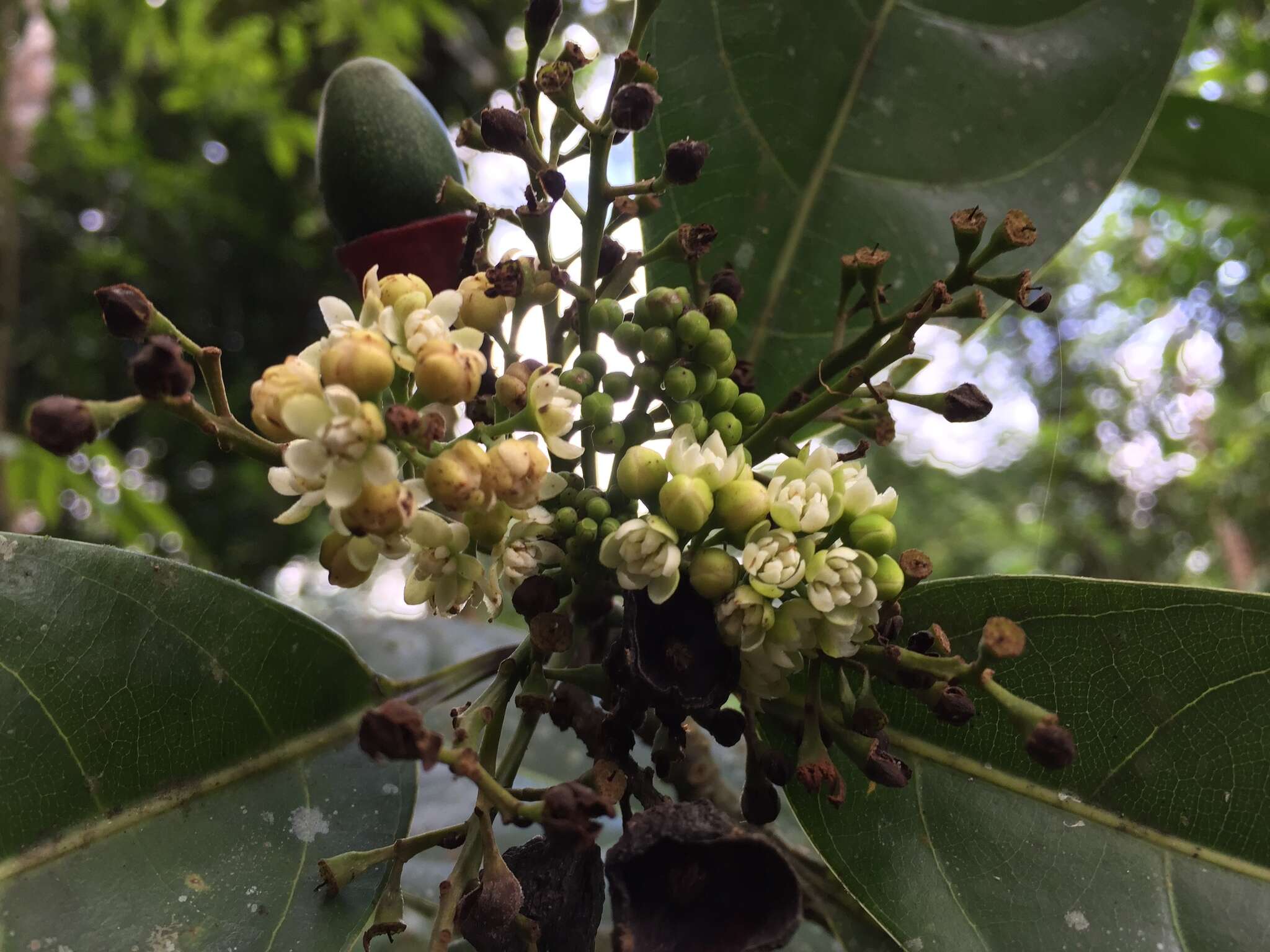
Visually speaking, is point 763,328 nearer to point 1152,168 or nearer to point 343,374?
point 343,374

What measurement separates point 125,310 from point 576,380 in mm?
428

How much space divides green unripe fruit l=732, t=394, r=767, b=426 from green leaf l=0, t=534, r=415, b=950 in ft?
1.82

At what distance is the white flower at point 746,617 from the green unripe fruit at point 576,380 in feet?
0.88

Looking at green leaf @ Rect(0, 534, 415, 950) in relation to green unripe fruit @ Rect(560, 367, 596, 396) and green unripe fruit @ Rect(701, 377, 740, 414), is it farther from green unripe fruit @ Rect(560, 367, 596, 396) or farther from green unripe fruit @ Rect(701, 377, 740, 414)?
green unripe fruit @ Rect(701, 377, 740, 414)

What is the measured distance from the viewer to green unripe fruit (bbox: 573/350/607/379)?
1.05 m

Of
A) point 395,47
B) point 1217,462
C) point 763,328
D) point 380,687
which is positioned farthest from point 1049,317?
point 1217,462

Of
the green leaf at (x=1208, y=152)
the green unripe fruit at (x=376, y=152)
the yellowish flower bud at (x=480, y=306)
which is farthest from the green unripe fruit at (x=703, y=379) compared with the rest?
the green leaf at (x=1208, y=152)

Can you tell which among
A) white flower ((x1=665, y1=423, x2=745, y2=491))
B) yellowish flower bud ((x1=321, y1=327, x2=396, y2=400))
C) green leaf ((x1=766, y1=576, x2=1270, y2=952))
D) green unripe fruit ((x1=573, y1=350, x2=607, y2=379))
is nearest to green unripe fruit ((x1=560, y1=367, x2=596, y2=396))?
green unripe fruit ((x1=573, y1=350, x2=607, y2=379))

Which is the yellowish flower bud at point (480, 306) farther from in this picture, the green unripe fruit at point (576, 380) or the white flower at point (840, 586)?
the white flower at point (840, 586)

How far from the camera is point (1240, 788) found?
1.03 m

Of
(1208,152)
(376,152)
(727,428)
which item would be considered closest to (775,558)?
(727,428)

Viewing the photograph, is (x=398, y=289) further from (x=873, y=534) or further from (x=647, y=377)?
(x=873, y=534)

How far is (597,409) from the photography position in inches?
40.4

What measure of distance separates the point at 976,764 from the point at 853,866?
0.59 feet
